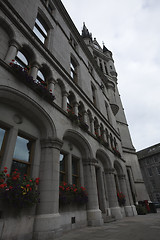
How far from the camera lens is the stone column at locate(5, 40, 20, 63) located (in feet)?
20.0

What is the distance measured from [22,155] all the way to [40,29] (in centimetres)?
A: 954

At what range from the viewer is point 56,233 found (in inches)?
199

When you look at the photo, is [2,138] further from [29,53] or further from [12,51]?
[29,53]

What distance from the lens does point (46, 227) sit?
4.91 meters

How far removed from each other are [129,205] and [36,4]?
19584 millimetres

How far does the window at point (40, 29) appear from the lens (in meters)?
Result: 10.3

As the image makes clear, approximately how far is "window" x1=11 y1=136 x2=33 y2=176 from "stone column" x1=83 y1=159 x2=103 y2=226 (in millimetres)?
4387

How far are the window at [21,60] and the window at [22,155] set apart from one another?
392cm

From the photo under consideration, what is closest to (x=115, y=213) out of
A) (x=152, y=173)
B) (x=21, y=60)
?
(x=21, y=60)

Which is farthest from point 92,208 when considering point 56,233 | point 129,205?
→ point 129,205

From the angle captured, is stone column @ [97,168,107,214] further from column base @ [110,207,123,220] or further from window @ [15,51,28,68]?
window @ [15,51,28,68]

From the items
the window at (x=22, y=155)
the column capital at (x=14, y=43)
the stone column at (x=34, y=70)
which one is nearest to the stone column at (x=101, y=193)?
the window at (x=22, y=155)

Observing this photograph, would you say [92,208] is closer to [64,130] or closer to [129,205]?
[64,130]

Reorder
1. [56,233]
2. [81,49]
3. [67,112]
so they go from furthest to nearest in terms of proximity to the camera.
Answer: [81,49] → [67,112] → [56,233]
